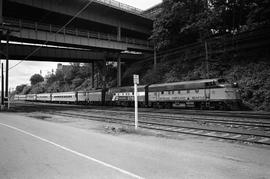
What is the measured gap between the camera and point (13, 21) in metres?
35.7

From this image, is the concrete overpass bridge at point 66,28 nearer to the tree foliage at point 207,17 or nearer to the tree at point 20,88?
the tree foliage at point 207,17

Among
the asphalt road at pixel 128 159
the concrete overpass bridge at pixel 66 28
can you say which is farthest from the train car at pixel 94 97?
the asphalt road at pixel 128 159

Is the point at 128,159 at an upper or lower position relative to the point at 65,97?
lower

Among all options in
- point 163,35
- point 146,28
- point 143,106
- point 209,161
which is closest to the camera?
point 209,161

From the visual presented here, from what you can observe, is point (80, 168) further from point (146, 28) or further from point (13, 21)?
point (146, 28)

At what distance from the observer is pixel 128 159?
24.2 feet

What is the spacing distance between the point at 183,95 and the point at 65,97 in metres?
37.0

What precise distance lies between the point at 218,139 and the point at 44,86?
112514mm

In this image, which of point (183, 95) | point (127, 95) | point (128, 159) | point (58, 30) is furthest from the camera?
point (58, 30)

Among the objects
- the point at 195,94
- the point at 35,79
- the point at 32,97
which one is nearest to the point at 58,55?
the point at 195,94

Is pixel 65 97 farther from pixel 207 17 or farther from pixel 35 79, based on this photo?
pixel 35 79

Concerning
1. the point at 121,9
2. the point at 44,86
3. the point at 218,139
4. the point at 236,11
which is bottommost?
the point at 218,139

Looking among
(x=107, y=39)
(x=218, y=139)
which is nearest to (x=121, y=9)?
(x=107, y=39)

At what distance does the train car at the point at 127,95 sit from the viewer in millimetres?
34213
